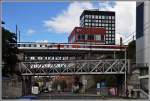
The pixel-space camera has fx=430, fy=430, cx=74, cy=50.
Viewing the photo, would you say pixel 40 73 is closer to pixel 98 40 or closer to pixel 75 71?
pixel 75 71

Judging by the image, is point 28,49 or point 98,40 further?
point 98,40

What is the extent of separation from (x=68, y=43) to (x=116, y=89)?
12.5 m

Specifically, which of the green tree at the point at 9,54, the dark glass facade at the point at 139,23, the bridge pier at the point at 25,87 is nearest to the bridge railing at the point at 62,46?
the bridge pier at the point at 25,87

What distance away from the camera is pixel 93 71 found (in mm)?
56406

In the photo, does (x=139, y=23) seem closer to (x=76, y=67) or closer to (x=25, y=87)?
(x=25, y=87)

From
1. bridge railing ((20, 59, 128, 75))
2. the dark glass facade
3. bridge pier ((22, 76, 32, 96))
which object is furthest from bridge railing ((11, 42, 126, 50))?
the dark glass facade

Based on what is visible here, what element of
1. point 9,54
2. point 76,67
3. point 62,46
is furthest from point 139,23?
point 62,46

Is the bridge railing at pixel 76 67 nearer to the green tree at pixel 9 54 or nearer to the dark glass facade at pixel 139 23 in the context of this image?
the green tree at pixel 9 54

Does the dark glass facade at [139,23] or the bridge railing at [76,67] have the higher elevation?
Answer: the dark glass facade at [139,23]

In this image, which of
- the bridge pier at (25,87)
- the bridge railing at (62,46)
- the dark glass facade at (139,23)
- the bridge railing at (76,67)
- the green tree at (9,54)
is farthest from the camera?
the bridge railing at (62,46)

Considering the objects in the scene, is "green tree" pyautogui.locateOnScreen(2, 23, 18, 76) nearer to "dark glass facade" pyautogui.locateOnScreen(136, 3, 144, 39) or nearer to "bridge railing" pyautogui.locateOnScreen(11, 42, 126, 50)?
"bridge railing" pyautogui.locateOnScreen(11, 42, 126, 50)

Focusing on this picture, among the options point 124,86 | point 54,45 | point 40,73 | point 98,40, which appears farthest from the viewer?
point 98,40

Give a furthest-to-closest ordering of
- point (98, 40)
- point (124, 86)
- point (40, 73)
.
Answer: point (98, 40), point (40, 73), point (124, 86)

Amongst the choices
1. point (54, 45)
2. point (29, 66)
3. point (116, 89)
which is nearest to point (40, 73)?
point (29, 66)
